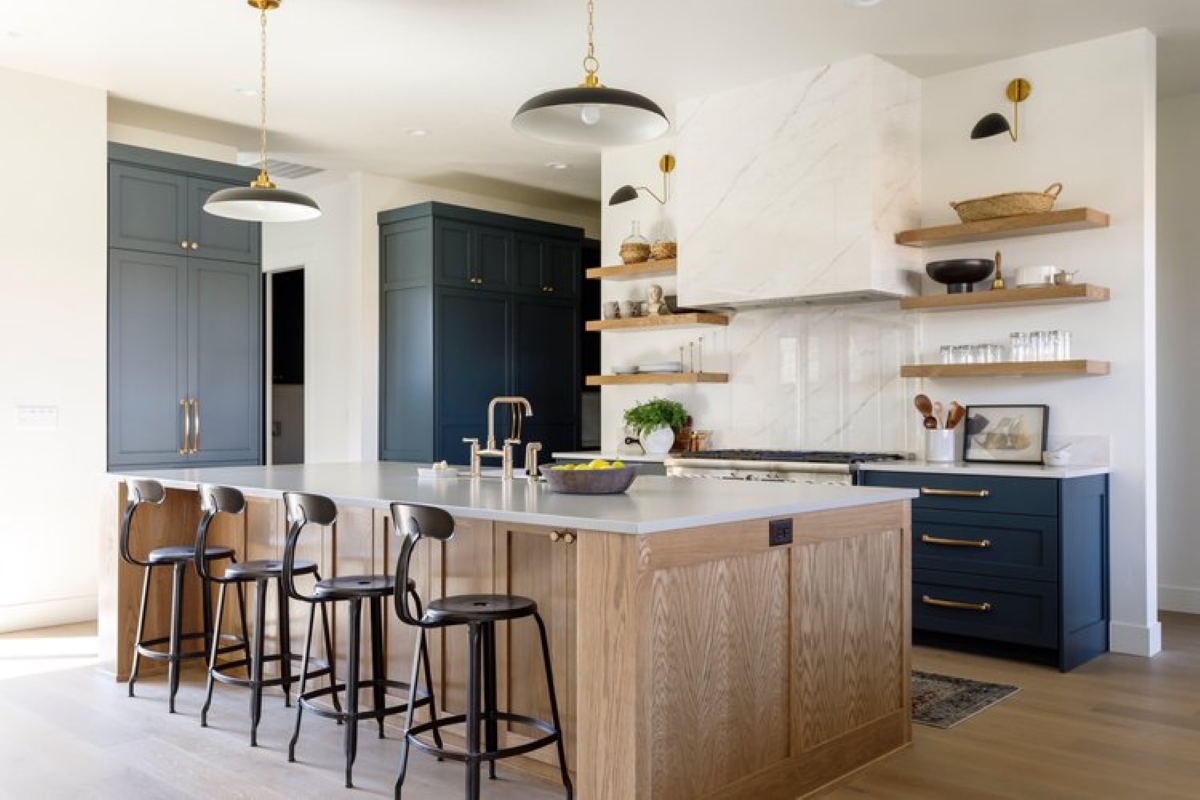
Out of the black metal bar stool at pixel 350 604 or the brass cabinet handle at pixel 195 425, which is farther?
the brass cabinet handle at pixel 195 425

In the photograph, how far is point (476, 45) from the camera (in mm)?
5023

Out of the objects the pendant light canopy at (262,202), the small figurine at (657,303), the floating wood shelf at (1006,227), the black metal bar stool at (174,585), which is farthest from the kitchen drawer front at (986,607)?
the pendant light canopy at (262,202)

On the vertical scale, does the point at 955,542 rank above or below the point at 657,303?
below

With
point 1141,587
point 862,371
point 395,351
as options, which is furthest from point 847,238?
point 395,351

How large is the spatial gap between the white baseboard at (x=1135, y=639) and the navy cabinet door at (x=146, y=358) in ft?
16.5

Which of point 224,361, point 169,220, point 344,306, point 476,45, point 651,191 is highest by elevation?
Result: point 476,45

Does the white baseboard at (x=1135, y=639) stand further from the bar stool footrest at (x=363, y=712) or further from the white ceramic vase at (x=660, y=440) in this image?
the bar stool footrest at (x=363, y=712)

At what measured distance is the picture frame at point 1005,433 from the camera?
5.02m

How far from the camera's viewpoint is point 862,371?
18.5 ft

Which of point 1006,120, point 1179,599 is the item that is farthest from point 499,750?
point 1179,599

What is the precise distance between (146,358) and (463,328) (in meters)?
2.36

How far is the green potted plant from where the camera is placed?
618 cm

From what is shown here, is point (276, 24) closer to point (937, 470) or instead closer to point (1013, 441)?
point (937, 470)

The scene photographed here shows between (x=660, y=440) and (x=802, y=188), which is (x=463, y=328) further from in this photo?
(x=802, y=188)
